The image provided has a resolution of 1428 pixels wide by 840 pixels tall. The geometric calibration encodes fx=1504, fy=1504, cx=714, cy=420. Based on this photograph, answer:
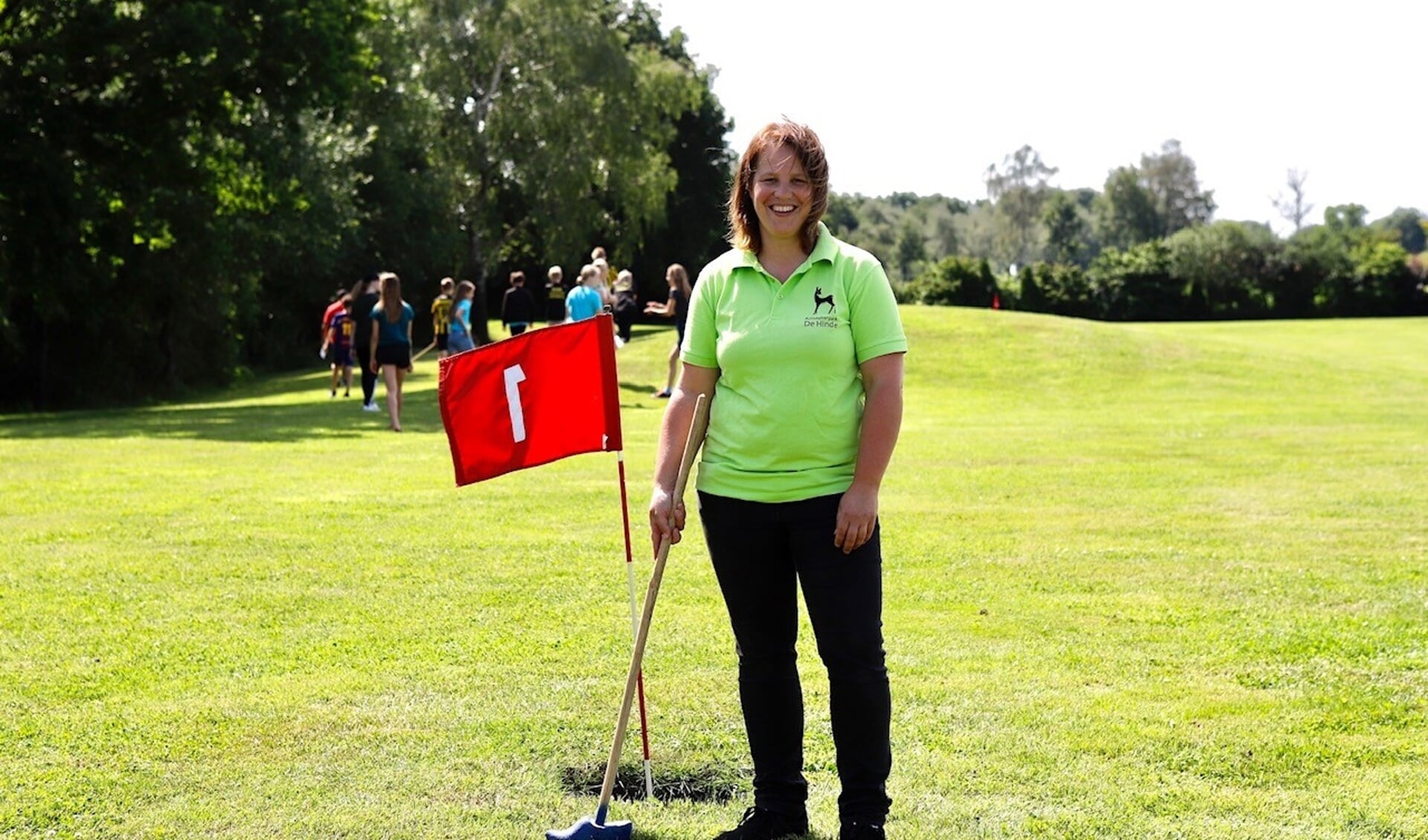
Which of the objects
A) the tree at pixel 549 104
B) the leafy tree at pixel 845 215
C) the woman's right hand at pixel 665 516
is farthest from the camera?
the leafy tree at pixel 845 215

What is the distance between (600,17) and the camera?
47.8 m

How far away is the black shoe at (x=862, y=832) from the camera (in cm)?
454

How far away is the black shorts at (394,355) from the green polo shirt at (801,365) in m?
15.2

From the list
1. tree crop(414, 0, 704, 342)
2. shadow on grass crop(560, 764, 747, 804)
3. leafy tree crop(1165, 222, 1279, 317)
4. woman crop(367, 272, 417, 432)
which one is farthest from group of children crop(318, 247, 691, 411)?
leafy tree crop(1165, 222, 1279, 317)

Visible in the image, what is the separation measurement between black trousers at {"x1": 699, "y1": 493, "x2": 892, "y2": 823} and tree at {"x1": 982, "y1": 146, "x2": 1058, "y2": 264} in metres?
147

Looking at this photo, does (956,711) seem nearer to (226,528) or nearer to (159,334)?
(226,528)

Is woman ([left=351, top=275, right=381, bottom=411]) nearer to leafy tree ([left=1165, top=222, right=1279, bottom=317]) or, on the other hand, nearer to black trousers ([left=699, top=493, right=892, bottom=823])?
black trousers ([left=699, top=493, right=892, bottom=823])

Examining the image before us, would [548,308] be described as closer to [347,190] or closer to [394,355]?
[394,355]

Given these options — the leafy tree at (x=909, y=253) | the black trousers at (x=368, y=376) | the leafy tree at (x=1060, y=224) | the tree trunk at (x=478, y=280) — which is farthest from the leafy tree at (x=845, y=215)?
the black trousers at (x=368, y=376)

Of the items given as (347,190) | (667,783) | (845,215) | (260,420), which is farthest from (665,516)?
(845,215)

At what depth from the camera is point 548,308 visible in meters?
24.6

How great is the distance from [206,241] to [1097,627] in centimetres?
2915

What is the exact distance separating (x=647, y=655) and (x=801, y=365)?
2968mm

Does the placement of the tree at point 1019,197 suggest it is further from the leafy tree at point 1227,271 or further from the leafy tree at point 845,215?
the leafy tree at point 1227,271
